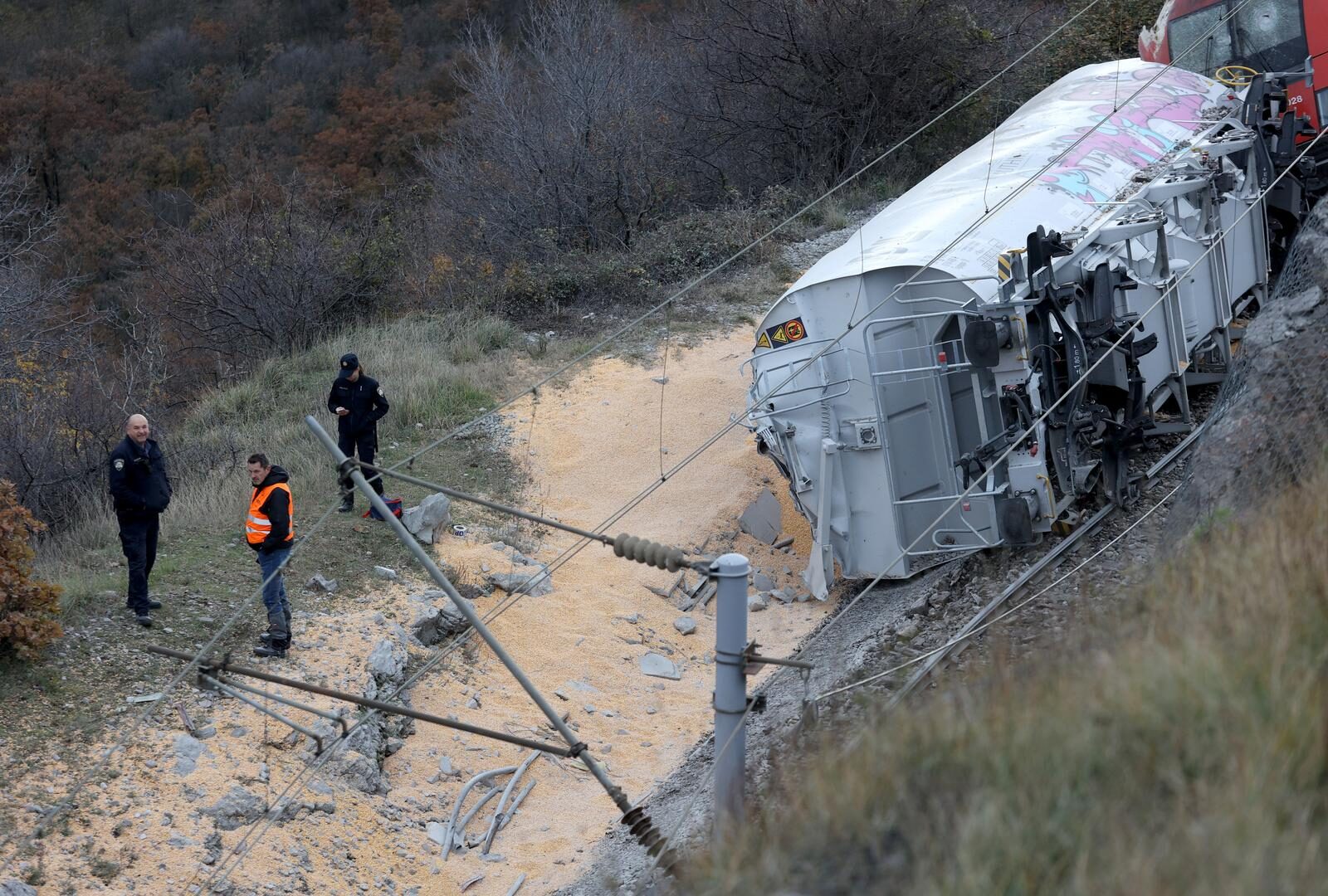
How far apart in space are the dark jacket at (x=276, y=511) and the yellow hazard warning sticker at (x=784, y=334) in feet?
15.3

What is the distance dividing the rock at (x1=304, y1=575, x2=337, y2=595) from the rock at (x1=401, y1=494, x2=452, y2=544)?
51.1 inches

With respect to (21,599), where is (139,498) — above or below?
above

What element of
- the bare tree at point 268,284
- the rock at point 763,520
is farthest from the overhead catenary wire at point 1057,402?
the bare tree at point 268,284

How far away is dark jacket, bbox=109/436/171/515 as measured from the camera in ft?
31.3

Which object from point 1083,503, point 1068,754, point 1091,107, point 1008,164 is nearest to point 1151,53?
point 1091,107

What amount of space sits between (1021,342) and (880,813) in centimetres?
669

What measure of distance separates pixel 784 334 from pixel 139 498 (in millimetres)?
5814

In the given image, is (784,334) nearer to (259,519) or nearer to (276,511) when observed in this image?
(276,511)

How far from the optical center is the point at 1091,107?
1400 cm

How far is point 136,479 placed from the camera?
965cm

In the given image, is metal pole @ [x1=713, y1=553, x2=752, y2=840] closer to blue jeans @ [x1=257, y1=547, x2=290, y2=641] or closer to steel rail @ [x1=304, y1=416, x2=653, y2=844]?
steel rail @ [x1=304, y1=416, x2=653, y2=844]

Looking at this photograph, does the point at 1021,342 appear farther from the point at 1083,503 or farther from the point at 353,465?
the point at 353,465

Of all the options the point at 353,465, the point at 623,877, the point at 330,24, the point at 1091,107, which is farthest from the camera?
the point at 330,24

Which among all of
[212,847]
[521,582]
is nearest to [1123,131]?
[521,582]
